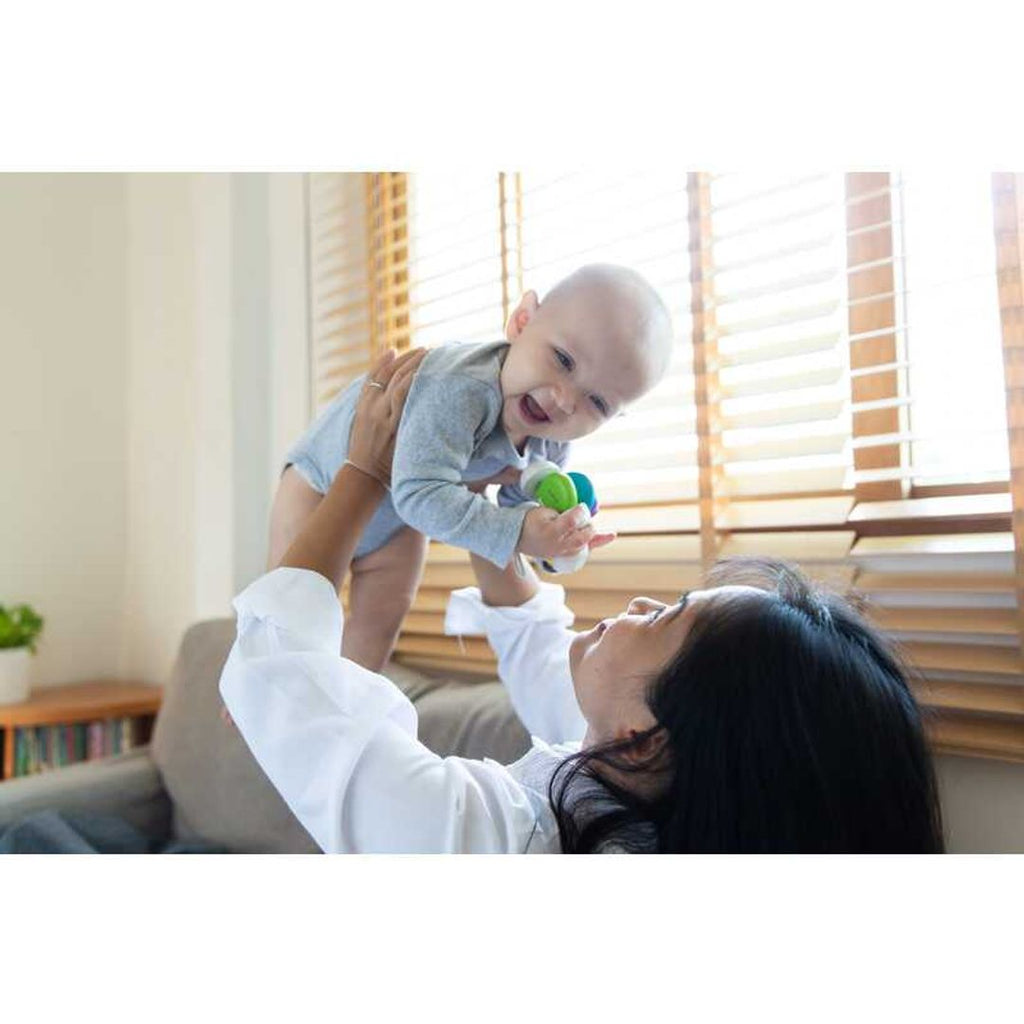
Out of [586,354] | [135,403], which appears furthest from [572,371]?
[135,403]

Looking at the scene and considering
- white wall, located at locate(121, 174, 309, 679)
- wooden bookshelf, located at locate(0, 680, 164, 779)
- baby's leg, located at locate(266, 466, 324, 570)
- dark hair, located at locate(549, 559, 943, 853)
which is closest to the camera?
dark hair, located at locate(549, 559, 943, 853)

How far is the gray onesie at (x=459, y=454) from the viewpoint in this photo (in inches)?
20.5

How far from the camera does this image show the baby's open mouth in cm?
53

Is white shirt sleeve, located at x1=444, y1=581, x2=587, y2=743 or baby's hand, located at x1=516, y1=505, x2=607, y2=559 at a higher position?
baby's hand, located at x1=516, y1=505, x2=607, y2=559

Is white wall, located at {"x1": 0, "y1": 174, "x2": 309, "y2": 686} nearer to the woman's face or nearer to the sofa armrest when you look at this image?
the sofa armrest

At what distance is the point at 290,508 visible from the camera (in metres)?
0.61

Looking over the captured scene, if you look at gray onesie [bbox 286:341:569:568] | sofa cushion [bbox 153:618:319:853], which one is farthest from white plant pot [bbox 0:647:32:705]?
gray onesie [bbox 286:341:569:568]

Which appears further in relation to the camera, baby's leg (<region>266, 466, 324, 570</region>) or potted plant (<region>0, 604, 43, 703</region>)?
potted plant (<region>0, 604, 43, 703</region>)

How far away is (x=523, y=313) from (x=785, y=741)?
0.28 metres

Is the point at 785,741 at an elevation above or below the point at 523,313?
below

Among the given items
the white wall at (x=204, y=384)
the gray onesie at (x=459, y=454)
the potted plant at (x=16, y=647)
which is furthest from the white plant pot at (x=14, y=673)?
the gray onesie at (x=459, y=454)

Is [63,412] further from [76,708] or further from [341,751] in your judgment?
[341,751]

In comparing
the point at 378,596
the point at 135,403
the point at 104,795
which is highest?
the point at 135,403
